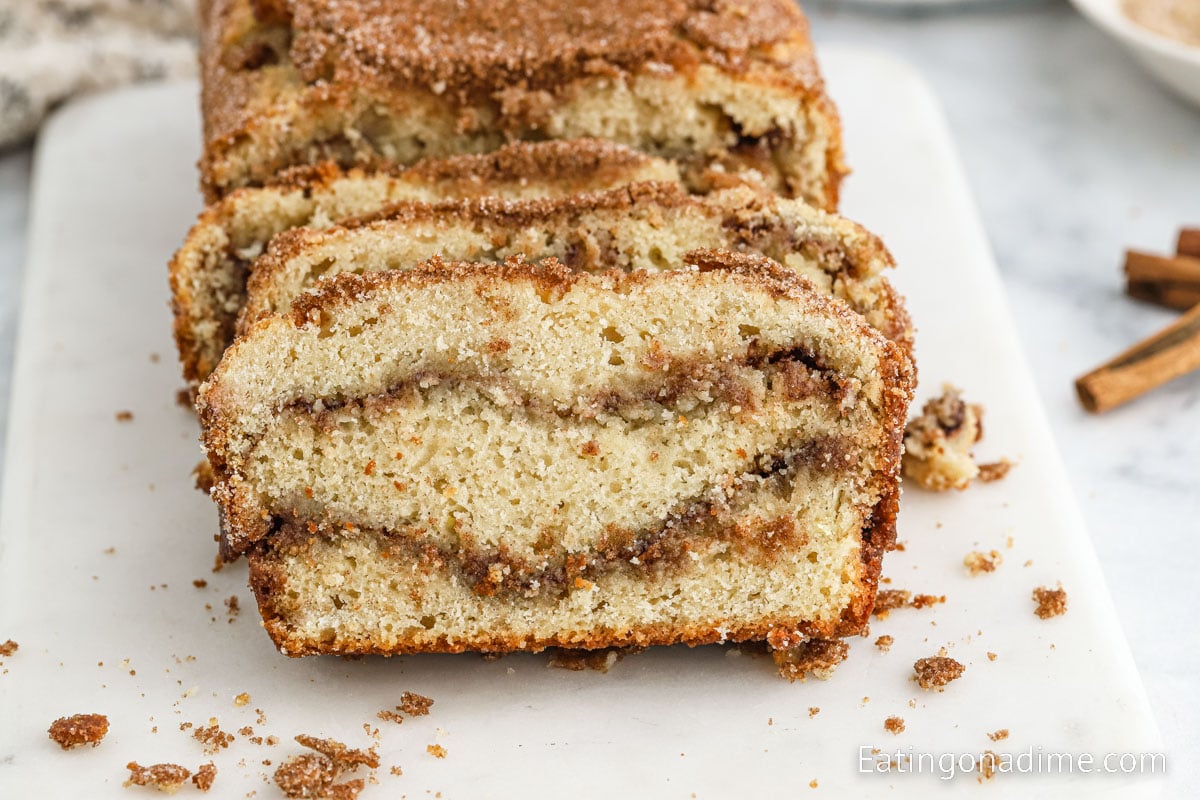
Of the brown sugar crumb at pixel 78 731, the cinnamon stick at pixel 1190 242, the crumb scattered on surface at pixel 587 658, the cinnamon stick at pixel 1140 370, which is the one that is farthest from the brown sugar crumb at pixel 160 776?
the cinnamon stick at pixel 1190 242

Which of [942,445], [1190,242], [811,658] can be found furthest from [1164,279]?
[811,658]

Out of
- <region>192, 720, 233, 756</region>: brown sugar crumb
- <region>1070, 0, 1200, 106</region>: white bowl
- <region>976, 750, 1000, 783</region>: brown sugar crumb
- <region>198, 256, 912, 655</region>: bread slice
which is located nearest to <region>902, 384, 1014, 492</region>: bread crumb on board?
<region>198, 256, 912, 655</region>: bread slice

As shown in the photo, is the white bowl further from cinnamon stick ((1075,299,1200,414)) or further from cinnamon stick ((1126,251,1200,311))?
cinnamon stick ((1075,299,1200,414))

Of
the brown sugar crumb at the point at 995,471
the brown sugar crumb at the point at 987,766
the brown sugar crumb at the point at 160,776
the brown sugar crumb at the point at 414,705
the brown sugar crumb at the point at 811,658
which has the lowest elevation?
the brown sugar crumb at the point at 987,766

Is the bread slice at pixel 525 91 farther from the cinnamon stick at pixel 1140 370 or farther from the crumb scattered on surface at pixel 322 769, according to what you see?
the crumb scattered on surface at pixel 322 769

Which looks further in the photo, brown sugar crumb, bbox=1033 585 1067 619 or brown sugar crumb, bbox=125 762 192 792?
brown sugar crumb, bbox=1033 585 1067 619

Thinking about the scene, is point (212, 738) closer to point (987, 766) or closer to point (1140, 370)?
point (987, 766)
